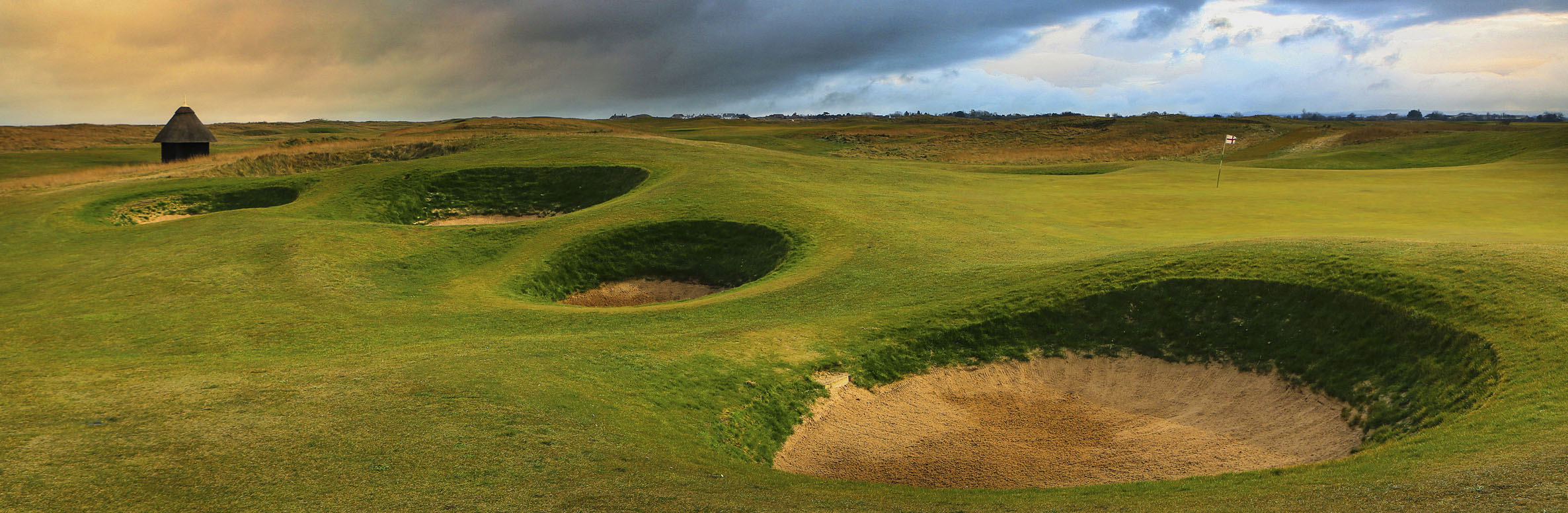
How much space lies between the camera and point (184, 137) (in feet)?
164

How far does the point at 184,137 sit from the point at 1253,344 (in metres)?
55.7

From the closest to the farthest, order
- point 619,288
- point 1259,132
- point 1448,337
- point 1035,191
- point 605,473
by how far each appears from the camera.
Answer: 1. point 605,473
2. point 1448,337
3. point 619,288
4. point 1035,191
5. point 1259,132

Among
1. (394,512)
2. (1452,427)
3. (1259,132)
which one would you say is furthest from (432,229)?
(1259,132)

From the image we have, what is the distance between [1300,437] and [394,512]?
12513mm

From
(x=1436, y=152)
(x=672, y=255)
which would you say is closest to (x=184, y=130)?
(x=672, y=255)

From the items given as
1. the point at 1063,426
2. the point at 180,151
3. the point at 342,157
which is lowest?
the point at 1063,426

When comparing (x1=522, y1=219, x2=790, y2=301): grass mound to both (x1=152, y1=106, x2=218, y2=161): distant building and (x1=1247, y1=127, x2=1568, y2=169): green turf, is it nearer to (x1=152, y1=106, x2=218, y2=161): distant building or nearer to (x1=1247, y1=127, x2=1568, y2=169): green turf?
(x1=152, y1=106, x2=218, y2=161): distant building

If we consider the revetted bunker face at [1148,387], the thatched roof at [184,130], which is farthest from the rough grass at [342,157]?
the revetted bunker face at [1148,387]

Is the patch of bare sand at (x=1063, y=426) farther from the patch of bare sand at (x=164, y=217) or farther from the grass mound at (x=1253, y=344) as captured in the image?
the patch of bare sand at (x=164, y=217)

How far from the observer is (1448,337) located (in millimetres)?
A: 13398

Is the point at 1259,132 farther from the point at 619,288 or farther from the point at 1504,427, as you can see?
the point at 1504,427

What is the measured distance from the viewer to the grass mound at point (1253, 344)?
12.6 meters

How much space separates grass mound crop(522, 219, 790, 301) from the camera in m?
24.8

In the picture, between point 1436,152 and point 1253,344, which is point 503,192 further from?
point 1436,152
